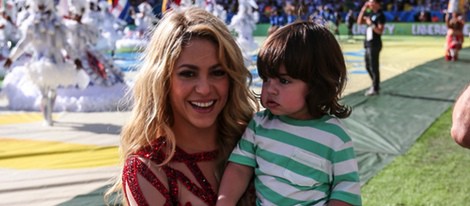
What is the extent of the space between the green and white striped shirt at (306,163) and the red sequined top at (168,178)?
0.18m

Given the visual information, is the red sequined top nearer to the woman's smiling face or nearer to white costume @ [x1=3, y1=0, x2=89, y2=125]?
the woman's smiling face

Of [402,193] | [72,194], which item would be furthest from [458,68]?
[72,194]

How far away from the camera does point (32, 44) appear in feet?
25.3

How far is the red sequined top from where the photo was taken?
69.6 inches

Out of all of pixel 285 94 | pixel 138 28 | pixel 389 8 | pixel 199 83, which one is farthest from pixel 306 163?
pixel 389 8

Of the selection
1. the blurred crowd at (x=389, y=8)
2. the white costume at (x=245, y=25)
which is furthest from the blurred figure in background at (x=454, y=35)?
the blurred crowd at (x=389, y=8)

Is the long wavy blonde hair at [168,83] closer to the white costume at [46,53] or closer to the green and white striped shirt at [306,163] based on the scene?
the green and white striped shirt at [306,163]

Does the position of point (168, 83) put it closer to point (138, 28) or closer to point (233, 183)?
point (233, 183)

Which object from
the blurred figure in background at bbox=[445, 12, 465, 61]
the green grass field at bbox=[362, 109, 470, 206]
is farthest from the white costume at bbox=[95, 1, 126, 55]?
the green grass field at bbox=[362, 109, 470, 206]

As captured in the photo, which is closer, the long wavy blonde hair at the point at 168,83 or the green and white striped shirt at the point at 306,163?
the green and white striped shirt at the point at 306,163

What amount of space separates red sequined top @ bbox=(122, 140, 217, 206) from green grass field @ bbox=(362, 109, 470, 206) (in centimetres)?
270

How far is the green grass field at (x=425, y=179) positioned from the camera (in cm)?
436

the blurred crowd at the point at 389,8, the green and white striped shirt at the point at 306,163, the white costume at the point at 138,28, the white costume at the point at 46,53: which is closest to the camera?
the green and white striped shirt at the point at 306,163

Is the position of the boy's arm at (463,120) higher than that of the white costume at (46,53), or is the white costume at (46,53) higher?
the boy's arm at (463,120)
